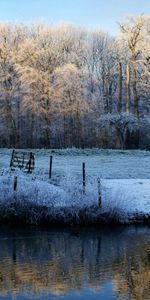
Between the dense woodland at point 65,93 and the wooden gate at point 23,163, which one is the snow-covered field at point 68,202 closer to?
the wooden gate at point 23,163

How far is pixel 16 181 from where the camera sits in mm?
21281

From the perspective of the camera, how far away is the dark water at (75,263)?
11.7m

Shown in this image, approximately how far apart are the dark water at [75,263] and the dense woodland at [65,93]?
33.8 m

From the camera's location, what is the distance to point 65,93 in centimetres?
5506

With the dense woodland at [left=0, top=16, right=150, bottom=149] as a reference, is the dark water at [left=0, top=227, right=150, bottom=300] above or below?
below

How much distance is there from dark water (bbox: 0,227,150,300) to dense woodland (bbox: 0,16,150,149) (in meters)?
33.8

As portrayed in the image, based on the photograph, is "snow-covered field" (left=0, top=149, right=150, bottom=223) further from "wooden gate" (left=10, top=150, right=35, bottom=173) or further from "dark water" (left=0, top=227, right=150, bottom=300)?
"wooden gate" (left=10, top=150, right=35, bottom=173)

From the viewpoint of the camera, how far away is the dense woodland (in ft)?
178

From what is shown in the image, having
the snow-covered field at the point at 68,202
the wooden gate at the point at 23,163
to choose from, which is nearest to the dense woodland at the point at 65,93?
the wooden gate at the point at 23,163

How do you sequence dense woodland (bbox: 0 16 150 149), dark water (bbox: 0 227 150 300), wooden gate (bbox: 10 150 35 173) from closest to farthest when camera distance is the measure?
dark water (bbox: 0 227 150 300) → wooden gate (bbox: 10 150 35 173) → dense woodland (bbox: 0 16 150 149)

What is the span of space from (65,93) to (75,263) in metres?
41.5

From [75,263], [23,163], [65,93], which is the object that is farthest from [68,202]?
[65,93]

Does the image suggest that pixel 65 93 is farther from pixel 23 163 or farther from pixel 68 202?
pixel 68 202

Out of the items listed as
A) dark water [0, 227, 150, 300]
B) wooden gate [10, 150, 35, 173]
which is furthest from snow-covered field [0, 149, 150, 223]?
wooden gate [10, 150, 35, 173]
